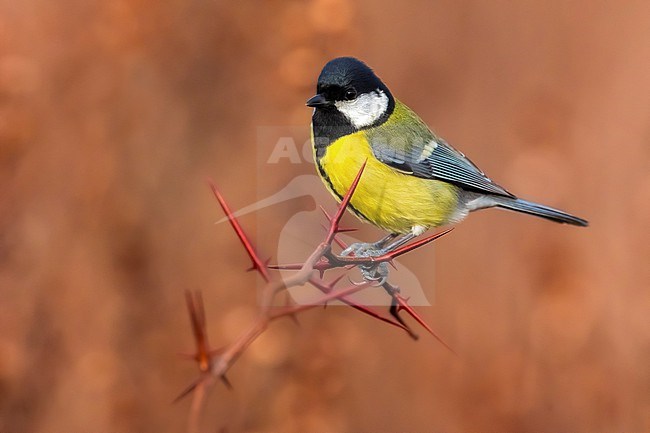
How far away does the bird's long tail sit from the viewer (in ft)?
7.08

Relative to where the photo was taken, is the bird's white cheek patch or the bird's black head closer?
the bird's black head

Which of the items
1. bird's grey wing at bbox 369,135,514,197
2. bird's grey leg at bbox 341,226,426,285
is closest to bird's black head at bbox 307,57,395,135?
bird's grey wing at bbox 369,135,514,197

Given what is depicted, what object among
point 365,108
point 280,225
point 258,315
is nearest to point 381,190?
point 365,108

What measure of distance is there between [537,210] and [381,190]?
20.1 inches

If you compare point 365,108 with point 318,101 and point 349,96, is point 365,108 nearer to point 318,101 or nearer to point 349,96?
point 349,96

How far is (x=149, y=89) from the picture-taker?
4969mm

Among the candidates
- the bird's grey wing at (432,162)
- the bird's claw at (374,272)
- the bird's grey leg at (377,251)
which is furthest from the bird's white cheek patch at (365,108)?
the bird's claw at (374,272)

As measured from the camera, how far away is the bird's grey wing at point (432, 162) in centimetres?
259

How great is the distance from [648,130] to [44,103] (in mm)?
4219

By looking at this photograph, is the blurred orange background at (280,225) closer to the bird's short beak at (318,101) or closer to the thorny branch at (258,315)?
the bird's short beak at (318,101)

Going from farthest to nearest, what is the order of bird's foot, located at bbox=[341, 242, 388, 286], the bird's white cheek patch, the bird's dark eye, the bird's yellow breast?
the bird's yellow breast, the bird's white cheek patch, the bird's dark eye, bird's foot, located at bbox=[341, 242, 388, 286]

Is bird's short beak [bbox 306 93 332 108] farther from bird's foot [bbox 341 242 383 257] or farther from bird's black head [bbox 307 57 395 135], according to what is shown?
bird's foot [bbox 341 242 383 257]

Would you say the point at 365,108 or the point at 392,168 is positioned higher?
the point at 365,108

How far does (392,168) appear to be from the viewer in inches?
102
